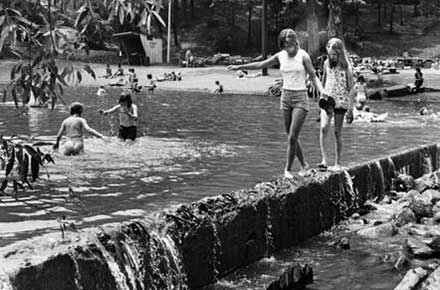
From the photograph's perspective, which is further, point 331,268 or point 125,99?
point 125,99

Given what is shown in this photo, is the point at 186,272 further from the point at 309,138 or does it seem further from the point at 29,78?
the point at 309,138

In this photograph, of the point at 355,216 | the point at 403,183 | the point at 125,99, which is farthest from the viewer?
the point at 125,99

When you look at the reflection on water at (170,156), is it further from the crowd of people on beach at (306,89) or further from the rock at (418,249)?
the rock at (418,249)

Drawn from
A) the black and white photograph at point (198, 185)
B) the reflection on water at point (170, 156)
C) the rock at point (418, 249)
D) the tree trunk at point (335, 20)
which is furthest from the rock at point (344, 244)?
the tree trunk at point (335, 20)

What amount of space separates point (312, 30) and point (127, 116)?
105ft

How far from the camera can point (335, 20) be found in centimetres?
4069

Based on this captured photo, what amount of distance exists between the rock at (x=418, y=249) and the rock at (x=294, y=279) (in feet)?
5.56

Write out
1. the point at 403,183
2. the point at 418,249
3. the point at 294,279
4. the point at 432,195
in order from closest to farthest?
the point at 294,279
the point at 418,249
the point at 432,195
the point at 403,183

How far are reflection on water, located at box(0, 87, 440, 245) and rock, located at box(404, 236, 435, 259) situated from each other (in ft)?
9.42

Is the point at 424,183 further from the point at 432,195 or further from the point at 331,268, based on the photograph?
the point at 331,268

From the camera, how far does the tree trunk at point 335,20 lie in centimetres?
3994

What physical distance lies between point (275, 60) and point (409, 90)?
1022 inches

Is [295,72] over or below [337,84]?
over

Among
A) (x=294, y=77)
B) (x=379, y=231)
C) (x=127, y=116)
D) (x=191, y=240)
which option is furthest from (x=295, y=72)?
(x=127, y=116)
